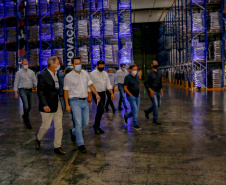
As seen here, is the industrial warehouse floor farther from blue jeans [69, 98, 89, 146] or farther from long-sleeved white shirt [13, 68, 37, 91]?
long-sleeved white shirt [13, 68, 37, 91]

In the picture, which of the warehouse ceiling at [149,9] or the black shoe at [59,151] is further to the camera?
the warehouse ceiling at [149,9]

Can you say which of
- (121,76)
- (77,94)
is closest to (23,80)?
(77,94)

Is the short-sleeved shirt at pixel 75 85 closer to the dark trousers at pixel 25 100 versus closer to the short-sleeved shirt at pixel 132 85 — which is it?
the short-sleeved shirt at pixel 132 85

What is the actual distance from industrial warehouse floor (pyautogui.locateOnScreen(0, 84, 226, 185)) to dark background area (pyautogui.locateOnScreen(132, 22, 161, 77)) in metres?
34.7

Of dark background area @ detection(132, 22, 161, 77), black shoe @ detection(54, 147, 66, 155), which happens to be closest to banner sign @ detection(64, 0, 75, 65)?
black shoe @ detection(54, 147, 66, 155)

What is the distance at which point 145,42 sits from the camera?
41719 millimetres

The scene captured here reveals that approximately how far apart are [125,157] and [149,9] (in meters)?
31.3

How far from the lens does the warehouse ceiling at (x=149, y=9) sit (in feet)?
98.1

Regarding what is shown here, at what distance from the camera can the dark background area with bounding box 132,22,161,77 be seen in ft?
136

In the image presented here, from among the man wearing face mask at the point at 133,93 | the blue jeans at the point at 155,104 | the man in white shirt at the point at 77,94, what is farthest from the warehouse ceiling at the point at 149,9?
the man in white shirt at the point at 77,94

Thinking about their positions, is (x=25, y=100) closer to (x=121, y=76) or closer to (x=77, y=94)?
(x=77, y=94)

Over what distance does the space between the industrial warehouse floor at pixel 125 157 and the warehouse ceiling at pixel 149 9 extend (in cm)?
2480

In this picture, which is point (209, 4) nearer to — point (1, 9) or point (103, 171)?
point (1, 9)

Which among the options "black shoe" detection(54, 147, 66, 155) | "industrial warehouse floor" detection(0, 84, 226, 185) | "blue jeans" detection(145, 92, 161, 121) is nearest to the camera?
"industrial warehouse floor" detection(0, 84, 226, 185)
